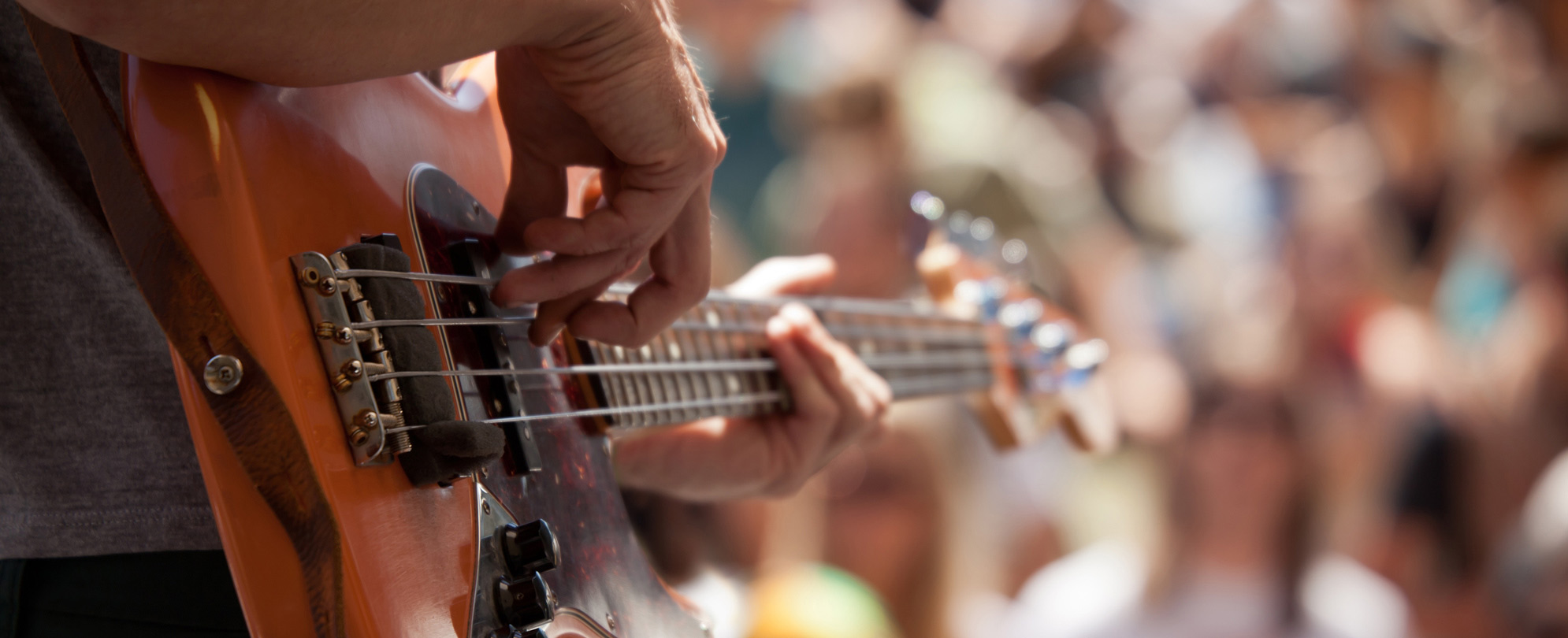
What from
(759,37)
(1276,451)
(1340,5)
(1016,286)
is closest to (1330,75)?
(1340,5)

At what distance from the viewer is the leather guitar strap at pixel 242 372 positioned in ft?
1.44

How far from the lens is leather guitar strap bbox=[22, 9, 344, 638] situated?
44 cm

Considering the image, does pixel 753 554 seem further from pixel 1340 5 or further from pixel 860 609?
pixel 1340 5

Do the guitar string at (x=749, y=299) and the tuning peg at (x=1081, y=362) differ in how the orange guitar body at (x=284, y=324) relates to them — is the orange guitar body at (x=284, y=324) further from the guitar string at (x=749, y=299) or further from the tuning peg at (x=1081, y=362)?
the tuning peg at (x=1081, y=362)

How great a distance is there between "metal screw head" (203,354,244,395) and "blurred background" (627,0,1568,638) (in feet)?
5.36

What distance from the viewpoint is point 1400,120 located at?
111 inches

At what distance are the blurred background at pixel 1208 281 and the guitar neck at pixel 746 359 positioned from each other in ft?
2.92

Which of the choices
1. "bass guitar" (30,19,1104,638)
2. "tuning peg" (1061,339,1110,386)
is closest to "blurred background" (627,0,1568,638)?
"tuning peg" (1061,339,1110,386)

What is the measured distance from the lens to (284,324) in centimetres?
45

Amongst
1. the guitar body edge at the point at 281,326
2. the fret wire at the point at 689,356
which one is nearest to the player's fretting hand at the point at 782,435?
the fret wire at the point at 689,356

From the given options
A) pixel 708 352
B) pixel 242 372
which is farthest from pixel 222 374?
pixel 708 352

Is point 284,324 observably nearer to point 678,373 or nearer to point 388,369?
point 388,369

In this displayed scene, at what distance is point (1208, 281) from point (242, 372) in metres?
2.59

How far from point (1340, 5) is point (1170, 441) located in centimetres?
133
